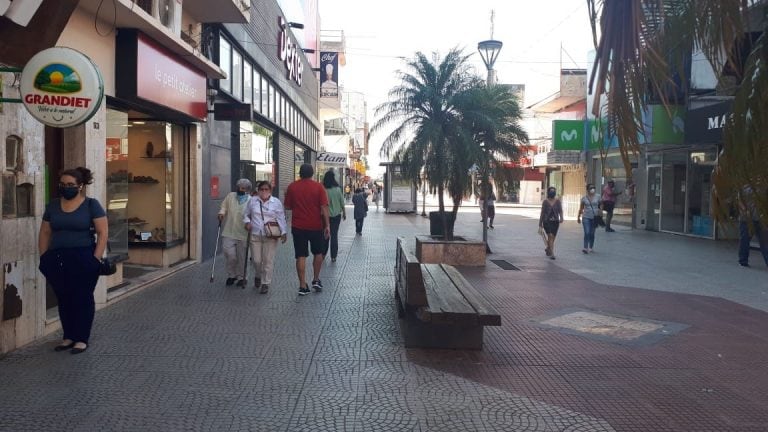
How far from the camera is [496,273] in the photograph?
11750 millimetres

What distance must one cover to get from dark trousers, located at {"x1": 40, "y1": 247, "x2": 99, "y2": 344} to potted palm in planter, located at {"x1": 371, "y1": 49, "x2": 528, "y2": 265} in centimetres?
854

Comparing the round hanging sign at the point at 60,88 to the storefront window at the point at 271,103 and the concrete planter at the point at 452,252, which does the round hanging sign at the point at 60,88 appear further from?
the storefront window at the point at 271,103

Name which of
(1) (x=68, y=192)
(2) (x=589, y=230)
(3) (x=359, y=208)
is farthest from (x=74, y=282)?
(3) (x=359, y=208)

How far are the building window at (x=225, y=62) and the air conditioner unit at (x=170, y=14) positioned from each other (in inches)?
118

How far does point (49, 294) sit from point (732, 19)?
716 centimetres

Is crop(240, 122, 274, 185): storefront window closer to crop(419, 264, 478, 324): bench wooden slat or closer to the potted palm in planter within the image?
the potted palm in planter

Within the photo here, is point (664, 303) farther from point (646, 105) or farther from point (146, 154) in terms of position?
point (146, 154)

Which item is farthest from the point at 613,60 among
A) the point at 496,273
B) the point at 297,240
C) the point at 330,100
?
the point at 330,100

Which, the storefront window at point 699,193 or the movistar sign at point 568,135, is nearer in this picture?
the storefront window at point 699,193

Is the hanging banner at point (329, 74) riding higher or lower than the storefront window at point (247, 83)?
higher

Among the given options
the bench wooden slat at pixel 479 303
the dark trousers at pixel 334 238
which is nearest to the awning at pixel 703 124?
the dark trousers at pixel 334 238

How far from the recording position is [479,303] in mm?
6270

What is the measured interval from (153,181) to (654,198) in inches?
687

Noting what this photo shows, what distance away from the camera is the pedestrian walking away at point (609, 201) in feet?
72.4
